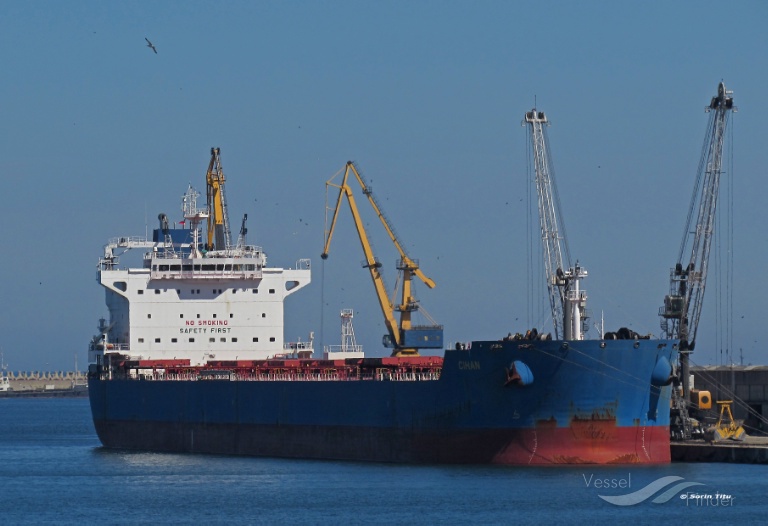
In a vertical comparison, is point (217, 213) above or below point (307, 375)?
above

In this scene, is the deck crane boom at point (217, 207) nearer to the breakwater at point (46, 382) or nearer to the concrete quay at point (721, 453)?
the concrete quay at point (721, 453)

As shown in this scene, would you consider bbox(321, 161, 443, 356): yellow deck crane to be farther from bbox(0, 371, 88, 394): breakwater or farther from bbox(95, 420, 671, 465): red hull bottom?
bbox(0, 371, 88, 394): breakwater

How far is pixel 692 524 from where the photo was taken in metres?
33.3

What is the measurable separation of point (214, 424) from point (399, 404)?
8.70m

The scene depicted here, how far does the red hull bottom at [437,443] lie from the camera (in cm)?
4016

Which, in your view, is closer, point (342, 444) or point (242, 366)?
point (342, 444)

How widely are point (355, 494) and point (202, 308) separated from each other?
18.2m

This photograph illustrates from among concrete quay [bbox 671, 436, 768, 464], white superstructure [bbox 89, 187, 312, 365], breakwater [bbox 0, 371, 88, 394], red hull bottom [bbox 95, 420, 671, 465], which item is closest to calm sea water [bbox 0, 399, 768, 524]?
red hull bottom [bbox 95, 420, 671, 465]

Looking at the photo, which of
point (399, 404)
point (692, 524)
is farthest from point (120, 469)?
point (692, 524)

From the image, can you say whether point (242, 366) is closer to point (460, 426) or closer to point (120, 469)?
point (120, 469)

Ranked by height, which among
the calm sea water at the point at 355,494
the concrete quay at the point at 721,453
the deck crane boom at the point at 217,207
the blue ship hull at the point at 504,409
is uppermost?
the deck crane boom at the point at 217,207

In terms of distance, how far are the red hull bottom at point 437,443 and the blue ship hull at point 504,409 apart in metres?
0.03

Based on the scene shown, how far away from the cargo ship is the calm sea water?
850 millimetres

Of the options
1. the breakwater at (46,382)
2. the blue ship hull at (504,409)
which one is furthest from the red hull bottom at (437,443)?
the breakwater at (46,382)
